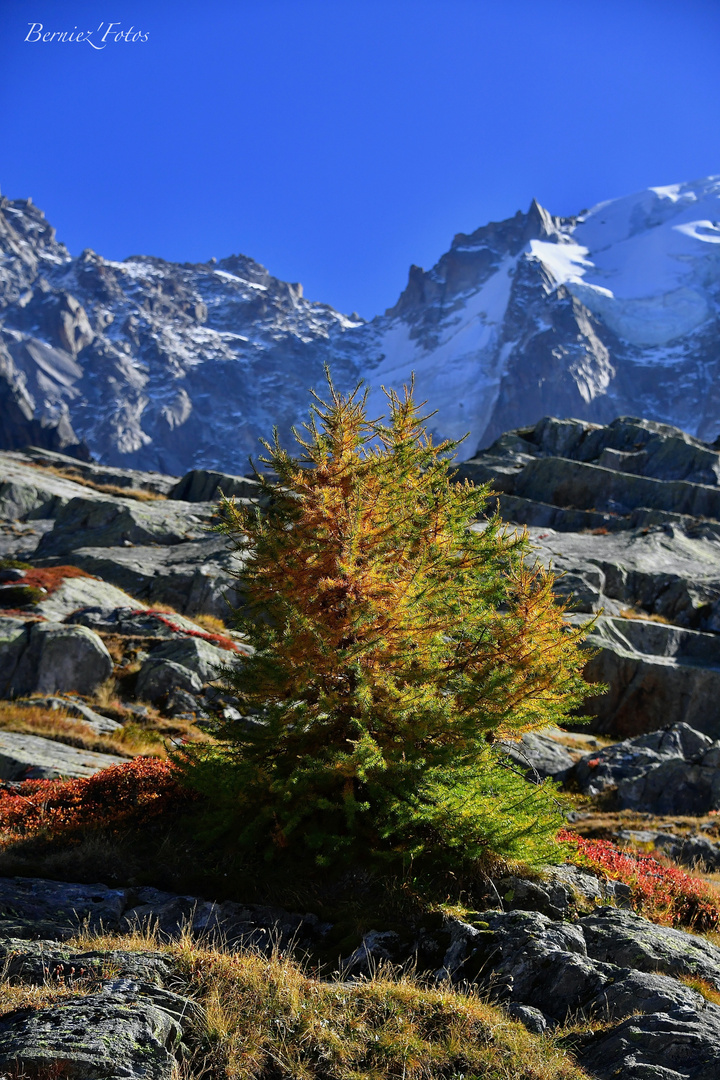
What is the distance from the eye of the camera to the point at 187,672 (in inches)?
792

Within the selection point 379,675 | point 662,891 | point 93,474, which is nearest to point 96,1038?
point 379,675

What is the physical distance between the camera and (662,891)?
32.8ft

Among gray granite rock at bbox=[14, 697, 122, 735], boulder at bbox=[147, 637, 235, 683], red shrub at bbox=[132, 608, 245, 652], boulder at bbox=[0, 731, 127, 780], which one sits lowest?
boulder at bbox=[0, 731, 127, 780]

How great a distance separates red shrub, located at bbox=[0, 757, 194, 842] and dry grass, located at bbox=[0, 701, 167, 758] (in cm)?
349

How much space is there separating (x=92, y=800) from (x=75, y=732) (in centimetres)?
554

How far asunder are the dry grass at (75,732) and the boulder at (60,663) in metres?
1.52

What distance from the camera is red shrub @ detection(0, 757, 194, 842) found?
10.5 m

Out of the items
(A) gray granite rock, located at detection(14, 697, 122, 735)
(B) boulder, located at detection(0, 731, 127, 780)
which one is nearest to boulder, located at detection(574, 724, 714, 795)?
(B) boulder, located at detection(0, 731, 127, 780)

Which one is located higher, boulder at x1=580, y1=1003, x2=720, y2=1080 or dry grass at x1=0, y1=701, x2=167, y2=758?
boulder at x1=580, y1=1003, x2=720, y2=1080

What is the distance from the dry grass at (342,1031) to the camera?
193 inches

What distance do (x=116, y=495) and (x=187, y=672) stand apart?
124ft

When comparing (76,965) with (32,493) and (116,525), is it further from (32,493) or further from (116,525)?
(32,493)

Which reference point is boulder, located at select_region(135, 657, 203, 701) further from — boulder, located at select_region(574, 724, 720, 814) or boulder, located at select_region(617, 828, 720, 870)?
boulder, located at select_region(617, 828, 720, 870)

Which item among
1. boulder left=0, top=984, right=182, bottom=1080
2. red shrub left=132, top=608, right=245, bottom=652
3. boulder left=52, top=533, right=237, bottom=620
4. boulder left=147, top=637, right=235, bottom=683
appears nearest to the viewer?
boulder left=0, top=984, right=182, bottom=1080
